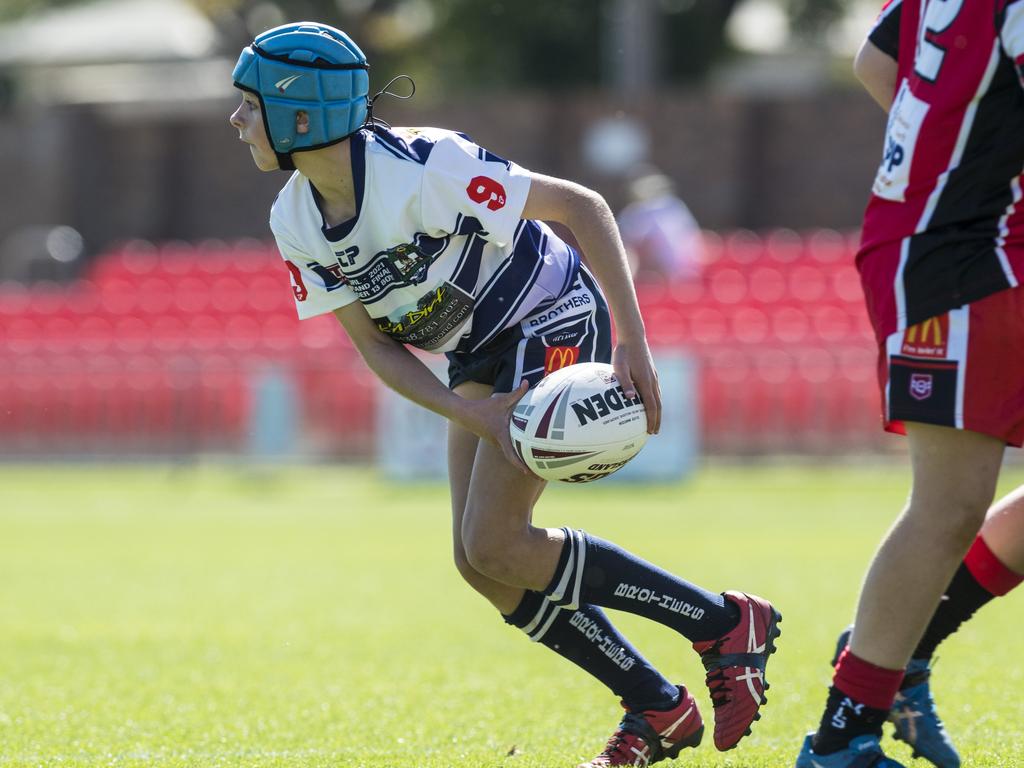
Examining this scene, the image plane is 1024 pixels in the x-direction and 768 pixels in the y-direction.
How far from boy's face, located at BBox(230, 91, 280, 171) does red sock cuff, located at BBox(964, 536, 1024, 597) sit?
2.15 meters

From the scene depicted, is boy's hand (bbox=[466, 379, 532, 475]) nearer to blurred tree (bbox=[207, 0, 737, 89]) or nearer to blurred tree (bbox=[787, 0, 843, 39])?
blurred tree (bbox=[207, 0, 737, 89])

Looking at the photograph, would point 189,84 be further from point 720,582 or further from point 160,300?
point 720,582

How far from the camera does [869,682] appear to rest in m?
3.68

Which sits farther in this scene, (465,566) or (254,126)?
(465,566)

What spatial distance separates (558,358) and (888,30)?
1.25 meters

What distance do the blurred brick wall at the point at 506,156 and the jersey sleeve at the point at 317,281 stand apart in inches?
760

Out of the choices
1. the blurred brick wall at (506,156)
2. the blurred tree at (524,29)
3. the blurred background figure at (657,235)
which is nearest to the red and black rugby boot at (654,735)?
the blurred background figure at (657,235)

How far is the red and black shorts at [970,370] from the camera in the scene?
11.5 ft

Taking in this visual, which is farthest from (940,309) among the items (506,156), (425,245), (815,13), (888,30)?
(815,13)

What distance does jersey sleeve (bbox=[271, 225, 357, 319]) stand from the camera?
4309mm

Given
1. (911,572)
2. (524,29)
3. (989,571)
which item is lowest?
(989,571)

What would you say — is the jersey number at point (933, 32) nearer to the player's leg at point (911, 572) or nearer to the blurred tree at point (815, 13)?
the player's leg at point (911, 572)

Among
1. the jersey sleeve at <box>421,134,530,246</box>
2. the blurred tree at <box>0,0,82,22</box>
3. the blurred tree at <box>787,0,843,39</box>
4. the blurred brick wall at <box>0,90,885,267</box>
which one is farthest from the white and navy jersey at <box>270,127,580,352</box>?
the blurred tree at <box>0,0,82,22</box>

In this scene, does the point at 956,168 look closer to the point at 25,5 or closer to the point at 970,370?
the point at 970,370
